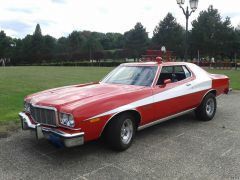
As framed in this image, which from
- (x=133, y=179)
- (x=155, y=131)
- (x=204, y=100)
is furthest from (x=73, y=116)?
(x=204, y=100)

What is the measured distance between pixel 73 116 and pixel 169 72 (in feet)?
9.19

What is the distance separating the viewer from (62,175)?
4.12 m

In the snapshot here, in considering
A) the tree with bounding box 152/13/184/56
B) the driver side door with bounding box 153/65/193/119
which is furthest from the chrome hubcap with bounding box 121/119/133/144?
the tree with bounding box 152/13/184/56

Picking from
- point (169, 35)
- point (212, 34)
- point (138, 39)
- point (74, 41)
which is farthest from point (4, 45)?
point (212, 34)

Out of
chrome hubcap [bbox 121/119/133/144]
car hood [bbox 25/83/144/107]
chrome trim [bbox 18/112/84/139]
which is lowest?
chrome hubcap [bbox 121/119/133/144]

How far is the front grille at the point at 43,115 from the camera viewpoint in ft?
15.1

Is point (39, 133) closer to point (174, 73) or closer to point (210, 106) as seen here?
point (174, 73)

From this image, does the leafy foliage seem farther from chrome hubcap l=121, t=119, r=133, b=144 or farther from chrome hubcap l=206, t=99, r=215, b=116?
chrome hubcap l=121, t=119, r=133, b=144

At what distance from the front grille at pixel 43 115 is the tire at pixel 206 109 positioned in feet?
12.7

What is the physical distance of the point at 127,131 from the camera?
17.0 feet

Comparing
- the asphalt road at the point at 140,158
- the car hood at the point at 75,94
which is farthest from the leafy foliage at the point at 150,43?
the car hood at the point at 75,94

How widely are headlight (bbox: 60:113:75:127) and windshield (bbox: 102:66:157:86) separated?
1859mm

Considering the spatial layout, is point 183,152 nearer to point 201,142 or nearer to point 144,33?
point 201,142

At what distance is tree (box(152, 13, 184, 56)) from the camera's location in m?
62.7
